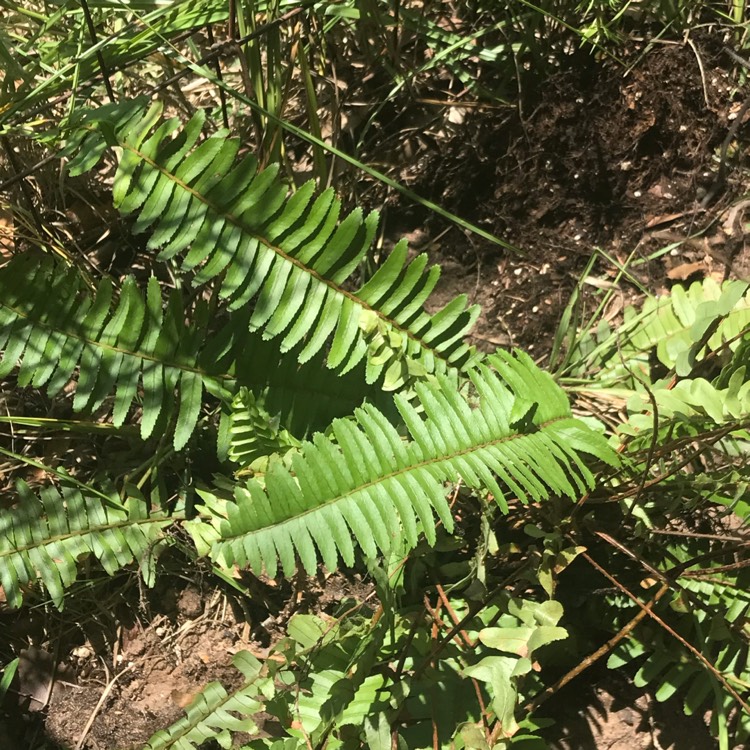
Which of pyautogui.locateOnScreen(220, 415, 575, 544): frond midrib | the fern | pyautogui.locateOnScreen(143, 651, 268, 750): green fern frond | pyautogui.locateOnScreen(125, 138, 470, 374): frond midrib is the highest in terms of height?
pyautogui.locateOnScreen(125, 138, 470, 374): frond midrib

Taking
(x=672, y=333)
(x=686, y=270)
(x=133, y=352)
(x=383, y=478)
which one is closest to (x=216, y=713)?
(x=383, y=478)

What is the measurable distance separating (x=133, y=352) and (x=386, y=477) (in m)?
0.71

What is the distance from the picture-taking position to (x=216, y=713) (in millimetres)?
1724

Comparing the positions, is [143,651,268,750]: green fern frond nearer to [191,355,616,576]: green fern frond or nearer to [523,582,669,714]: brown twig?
[191,355,616,576]: green fern frond

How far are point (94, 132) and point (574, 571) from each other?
1514 millimetres

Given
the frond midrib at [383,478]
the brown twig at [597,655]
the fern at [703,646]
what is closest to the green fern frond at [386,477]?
the frond midrib at [383,478]

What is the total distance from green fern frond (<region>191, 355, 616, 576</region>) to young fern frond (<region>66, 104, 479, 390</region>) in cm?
26

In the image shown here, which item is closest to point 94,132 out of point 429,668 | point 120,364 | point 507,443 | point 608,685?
point 120,364

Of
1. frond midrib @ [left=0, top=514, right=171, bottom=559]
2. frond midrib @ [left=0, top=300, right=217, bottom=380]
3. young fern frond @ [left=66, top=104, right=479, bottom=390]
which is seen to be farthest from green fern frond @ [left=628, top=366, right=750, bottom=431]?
frond midrib @ [left=0, top=514, right=171, bottom=559]

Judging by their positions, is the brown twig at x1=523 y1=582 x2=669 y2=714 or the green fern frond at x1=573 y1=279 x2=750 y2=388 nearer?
the brown twig at x1=523 y1=582 x2=669 y2=714

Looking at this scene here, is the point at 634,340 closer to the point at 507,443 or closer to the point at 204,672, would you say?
the point at 507,443

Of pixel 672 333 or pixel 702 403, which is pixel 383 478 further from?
pixel 672 333

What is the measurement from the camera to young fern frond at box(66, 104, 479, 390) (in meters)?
1.67

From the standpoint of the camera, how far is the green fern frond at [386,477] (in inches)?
59.1
